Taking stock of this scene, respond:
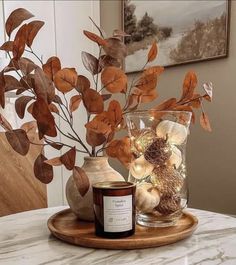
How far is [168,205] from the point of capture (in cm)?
75

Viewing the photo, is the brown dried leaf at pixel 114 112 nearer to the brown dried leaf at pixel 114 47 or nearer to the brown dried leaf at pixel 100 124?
the brown dried leaf at pixel 100 124

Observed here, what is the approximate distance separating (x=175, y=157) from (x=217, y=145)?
39.8 inches

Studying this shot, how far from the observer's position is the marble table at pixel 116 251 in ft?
2.00

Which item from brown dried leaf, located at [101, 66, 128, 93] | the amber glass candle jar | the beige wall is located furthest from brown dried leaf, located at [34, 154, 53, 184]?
the beige wall

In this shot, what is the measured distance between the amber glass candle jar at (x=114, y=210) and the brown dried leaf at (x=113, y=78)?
22 centimetres

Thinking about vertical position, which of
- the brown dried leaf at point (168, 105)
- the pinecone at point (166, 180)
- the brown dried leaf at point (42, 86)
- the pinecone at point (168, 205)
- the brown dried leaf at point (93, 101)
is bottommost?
the pinecone at point (168, 205)

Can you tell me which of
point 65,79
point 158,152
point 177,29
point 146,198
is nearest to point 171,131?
point 158,152

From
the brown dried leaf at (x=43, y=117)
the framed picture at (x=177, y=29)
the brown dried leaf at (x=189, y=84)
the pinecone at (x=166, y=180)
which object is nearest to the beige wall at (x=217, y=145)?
the framed picture at (x=177, y=29)

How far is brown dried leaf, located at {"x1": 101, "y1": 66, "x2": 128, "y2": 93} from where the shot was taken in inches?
28.5

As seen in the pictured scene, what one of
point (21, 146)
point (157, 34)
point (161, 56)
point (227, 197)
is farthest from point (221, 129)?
point (21, 146)

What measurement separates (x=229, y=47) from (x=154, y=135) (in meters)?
1.08

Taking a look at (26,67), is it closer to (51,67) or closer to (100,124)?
(51,67)

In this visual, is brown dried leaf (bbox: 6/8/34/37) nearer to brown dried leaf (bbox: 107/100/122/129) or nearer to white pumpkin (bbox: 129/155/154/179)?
brown dried leaf (bbox: 107/100/122/129)

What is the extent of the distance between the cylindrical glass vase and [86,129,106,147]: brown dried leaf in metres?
0.09
